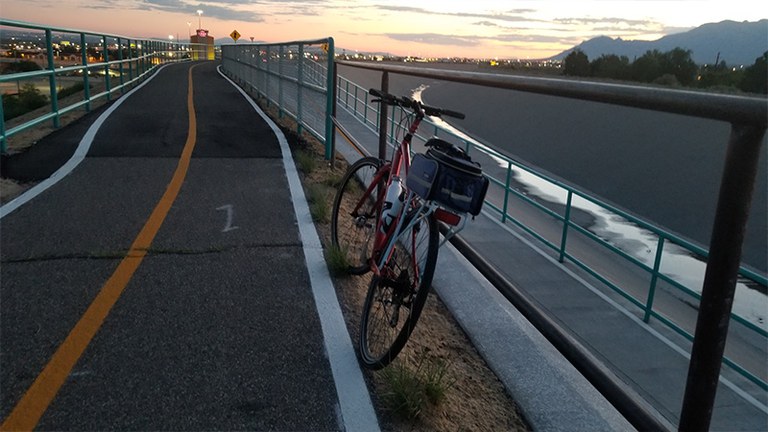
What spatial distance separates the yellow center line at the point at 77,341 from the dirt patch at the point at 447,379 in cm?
158

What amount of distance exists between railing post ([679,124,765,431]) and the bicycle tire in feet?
8.05

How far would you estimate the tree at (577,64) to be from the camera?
96.2 m

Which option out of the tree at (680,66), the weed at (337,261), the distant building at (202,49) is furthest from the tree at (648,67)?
the weed at (337,261)

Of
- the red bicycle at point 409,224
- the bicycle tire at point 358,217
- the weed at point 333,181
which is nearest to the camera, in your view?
the red bicycle at point 409,224

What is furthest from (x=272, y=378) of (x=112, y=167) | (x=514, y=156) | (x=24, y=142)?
(x=514, y=156)

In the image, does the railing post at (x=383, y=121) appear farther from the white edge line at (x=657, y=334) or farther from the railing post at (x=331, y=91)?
the white edge line at (x=657, y=334)

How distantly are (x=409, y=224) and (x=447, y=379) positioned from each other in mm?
927

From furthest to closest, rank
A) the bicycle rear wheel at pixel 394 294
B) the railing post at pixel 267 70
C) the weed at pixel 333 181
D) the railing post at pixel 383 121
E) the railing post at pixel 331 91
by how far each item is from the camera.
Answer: the railing post at pixel 267 70, the railing post at pixel 331 91, the weed at pixel 333 181, the railing post at pixel 383 121, the bicycle rear wheel at pixel 394 294

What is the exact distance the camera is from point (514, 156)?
43.8m

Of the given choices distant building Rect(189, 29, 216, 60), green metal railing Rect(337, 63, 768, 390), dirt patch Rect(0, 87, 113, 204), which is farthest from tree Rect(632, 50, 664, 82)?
dirt patch Rect(0, 87, 113, 204)

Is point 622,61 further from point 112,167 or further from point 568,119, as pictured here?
point 112,167

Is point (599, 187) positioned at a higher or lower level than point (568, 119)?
lower

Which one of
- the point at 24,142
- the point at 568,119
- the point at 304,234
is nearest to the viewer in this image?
the point at 304,234

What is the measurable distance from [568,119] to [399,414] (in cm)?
5499
